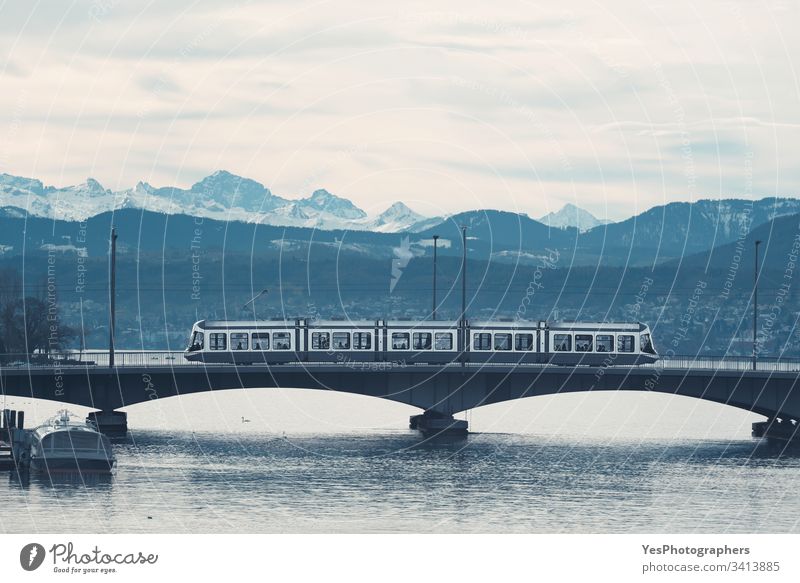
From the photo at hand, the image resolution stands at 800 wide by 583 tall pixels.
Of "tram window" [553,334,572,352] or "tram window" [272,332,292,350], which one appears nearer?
"tram window" [272,332,292,350]

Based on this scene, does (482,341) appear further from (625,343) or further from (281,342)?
(281,342)

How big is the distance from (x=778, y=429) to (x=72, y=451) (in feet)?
212

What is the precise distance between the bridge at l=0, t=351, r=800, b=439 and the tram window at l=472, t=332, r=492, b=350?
3474 millimetres

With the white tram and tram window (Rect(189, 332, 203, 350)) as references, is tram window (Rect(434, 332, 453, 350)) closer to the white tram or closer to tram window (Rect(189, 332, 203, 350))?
the white tram

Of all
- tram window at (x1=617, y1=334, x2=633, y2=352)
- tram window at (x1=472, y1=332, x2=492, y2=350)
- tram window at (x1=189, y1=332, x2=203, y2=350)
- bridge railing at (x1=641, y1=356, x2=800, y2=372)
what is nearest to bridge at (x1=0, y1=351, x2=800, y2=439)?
bridge railing at (x1=641, y1=356, x2=800, y2=372)

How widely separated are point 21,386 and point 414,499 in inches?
1704

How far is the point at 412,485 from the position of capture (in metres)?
103

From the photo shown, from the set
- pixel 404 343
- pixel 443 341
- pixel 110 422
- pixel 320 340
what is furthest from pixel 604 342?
pixel 110 422

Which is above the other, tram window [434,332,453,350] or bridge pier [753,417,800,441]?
tram window [434,332,453,350]

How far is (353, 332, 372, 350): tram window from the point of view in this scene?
463 ft

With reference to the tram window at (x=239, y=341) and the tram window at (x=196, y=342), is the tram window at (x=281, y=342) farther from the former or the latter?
the tram window at (x=196, y=342)

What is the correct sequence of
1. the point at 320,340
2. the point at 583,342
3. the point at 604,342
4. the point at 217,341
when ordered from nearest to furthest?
the point at 320,340 → the point at 217,341 → the point at 583,342 → the point at 604,342

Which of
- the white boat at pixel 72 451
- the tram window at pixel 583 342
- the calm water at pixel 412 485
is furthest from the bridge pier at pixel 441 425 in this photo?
the white boat at pixel 72 451
